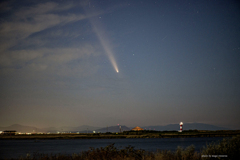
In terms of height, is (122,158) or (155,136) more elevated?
(122,158)

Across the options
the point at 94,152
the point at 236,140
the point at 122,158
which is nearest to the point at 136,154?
the point at 122,158

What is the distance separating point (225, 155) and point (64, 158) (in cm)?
1167

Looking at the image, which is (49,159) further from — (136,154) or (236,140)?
(236,140)

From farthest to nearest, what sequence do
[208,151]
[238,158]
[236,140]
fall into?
1. [236,140]
2. [208,151]
3. [238,158]

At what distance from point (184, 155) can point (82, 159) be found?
7.75 meters

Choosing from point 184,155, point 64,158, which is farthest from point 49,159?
point 184,155

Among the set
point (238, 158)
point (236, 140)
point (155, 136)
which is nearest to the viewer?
point (238, 158)

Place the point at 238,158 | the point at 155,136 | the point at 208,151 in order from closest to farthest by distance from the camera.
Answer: the point at 238,158 → the point at 208,151 → the point at 155,136

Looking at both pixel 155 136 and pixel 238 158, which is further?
pixel 155 136

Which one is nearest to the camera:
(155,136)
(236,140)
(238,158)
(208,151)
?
(238,158)

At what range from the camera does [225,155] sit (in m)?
14.5

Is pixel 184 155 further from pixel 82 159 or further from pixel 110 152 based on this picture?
pixel 82 159

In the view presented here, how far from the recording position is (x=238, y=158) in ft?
47.1

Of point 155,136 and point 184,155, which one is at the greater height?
point 184,155
